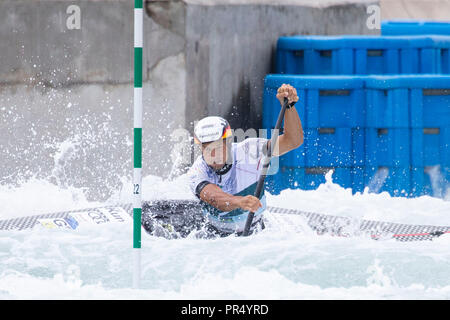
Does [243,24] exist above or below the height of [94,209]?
above

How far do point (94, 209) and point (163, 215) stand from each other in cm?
52

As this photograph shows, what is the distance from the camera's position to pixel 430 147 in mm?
8148

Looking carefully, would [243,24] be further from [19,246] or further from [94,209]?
[19,246]

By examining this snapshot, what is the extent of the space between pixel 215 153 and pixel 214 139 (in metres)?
0.16

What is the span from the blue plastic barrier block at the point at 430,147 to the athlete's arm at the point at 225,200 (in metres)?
2.68

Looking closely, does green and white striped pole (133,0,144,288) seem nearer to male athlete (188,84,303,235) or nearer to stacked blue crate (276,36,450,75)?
male athlete (188,84,303,235)

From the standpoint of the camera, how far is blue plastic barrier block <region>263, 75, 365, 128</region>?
814 cm

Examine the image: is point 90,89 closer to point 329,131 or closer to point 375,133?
point 329,131

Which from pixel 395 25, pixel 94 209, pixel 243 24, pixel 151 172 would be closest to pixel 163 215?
pixel 94 209

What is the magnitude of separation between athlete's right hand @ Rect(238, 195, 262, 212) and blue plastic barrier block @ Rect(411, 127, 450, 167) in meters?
2.81

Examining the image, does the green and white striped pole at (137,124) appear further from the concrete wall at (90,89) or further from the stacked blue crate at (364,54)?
the stacked blue crate at (364,54)

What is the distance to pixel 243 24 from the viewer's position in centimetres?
884

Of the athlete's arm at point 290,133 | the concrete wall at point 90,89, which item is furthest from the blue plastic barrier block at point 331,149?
the athlete's arm at point 290,133

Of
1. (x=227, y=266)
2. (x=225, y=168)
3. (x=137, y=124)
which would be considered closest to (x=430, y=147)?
(x=225, y=168)
